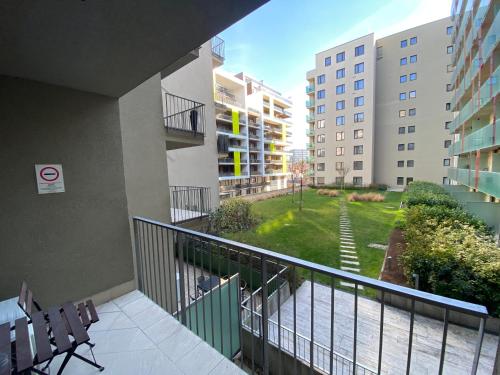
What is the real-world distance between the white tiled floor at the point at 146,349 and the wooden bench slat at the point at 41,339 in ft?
1.71

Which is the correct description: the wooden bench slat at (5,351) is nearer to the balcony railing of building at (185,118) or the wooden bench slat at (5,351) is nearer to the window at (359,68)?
the balcony railing of building at (185,118)

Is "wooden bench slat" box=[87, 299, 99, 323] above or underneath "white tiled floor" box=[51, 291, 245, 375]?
above

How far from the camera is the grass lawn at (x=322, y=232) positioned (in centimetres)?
864

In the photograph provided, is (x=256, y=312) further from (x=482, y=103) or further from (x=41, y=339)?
(x=482, y=103)

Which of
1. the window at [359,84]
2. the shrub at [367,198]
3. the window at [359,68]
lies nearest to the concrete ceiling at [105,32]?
the shrub at [367,198]

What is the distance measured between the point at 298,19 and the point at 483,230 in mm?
9136

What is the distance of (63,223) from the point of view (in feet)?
8.23

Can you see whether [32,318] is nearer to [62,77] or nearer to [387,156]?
[62,77]

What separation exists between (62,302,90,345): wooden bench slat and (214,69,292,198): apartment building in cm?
2231

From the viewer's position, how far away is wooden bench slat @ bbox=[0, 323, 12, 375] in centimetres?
128

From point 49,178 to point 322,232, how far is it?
1130 centimetres

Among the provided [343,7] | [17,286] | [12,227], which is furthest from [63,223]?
[343,7]

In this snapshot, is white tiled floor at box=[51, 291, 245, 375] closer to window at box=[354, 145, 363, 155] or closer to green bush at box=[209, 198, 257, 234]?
green bush at box=[209, 198, 257, 234]

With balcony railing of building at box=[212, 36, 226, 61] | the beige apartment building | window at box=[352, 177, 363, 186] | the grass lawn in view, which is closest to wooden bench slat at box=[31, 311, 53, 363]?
the grass lawn
